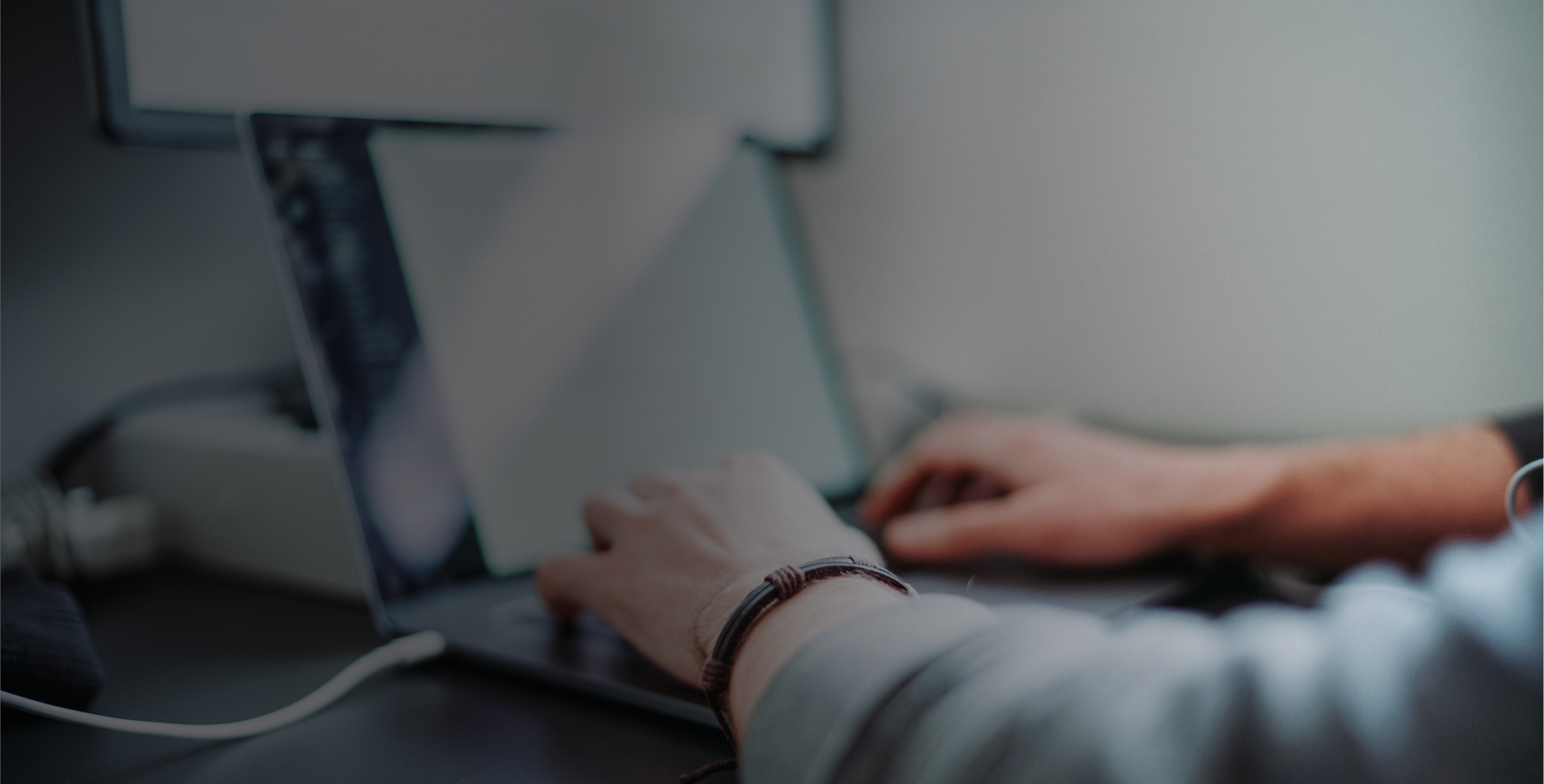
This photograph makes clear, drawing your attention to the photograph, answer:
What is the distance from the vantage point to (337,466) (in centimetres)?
50

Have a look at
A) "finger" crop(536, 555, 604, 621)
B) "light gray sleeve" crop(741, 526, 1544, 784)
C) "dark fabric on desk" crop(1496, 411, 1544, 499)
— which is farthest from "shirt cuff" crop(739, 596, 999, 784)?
"dark fabric on desk" crop(1496, 411, 1544, 499)

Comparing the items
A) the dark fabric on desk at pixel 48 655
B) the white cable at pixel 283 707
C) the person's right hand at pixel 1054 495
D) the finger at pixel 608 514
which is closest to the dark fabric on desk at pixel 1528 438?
the person's right hand at pixel 1054 495

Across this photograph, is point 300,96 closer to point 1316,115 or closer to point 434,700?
point 434,700

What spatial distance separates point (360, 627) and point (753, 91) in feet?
2.13

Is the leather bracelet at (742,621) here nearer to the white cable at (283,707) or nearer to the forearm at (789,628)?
the forearm at (789,628)

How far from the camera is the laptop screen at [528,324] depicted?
0.52 metres

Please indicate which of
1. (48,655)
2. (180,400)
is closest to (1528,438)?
(48,655)

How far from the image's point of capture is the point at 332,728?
15.5 inches

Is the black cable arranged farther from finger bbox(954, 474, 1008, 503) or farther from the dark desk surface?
finger bbox(954, 474, 1008, 503)

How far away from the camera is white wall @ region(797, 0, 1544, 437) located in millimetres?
626

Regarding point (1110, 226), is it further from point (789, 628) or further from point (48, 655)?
point (48, 655)

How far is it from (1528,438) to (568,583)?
22.3 inches

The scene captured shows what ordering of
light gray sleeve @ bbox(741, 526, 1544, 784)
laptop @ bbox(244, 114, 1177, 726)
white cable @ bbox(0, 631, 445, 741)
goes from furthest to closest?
laptop @ bbox(244, 114, 1177, 726) < white cable @ bbox(0, 631, 445, 741) < light gray sleeve @ bbox(741, 526, 1544, 784)

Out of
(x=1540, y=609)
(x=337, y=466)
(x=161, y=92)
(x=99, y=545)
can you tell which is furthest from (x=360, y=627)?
(x=1540, y=609)
